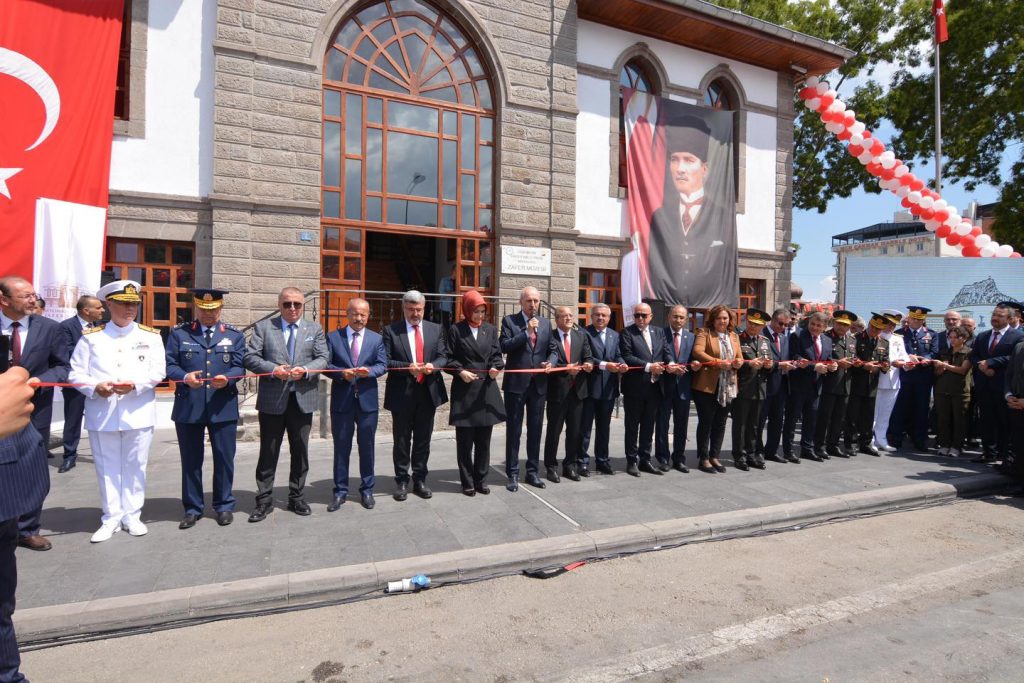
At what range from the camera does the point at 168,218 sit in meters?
9.79

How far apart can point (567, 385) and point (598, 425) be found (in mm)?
872

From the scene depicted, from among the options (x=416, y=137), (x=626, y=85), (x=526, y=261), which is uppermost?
(x=626, y=85)

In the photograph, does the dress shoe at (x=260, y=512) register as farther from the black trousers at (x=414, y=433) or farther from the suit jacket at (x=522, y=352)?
the suit jacket at (x=522, y=352)

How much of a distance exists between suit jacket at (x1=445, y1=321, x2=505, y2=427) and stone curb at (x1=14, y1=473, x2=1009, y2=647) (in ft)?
5.21

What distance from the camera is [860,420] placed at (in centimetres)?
879

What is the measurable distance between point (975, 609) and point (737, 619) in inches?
67.1

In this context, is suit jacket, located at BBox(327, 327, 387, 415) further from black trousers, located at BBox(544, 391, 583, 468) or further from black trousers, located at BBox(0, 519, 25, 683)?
black trousers, located at BBox(0, 519, 25, 683)

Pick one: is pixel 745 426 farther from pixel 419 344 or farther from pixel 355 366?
pixel 355 366

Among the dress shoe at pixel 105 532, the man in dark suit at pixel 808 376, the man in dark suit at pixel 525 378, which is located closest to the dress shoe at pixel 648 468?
the man in dark suit at pixel 525 378

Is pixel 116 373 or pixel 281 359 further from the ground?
pixel 281 359

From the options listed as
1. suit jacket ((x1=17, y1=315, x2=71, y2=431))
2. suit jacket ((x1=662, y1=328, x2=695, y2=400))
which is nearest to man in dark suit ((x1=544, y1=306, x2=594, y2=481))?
suit jacket ((x1=662, y1=328, x2=695, y2=400))

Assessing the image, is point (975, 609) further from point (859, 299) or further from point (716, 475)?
point (859, 299)

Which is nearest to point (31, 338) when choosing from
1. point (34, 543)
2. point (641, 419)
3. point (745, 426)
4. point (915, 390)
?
point (34, 543)

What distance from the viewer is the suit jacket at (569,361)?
6.75 meters
